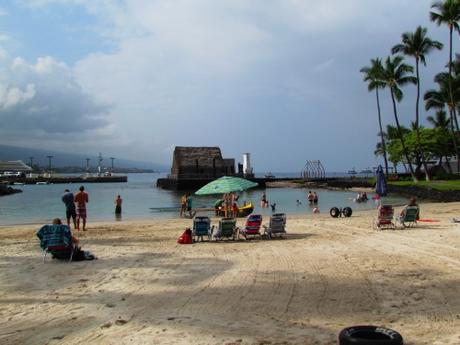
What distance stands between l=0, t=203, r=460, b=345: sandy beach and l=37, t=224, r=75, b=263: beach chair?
0.40 m

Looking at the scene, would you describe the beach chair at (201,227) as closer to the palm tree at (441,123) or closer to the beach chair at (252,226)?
the beach chair at (252,226)

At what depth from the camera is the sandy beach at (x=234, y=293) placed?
5.44 m

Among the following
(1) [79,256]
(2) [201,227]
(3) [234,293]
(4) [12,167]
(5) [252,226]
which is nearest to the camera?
(3) [234,293]

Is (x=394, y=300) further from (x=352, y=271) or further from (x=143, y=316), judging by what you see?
(x=143, y=316)

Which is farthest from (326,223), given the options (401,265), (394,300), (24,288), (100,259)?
(24,288)

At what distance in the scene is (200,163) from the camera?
7469cm

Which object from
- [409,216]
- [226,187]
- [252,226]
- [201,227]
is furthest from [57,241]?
[409,216]

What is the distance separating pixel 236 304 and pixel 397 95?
150ft

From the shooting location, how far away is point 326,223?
17328mm

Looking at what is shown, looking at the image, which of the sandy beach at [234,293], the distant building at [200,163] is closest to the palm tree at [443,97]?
the distant building at [200,163]

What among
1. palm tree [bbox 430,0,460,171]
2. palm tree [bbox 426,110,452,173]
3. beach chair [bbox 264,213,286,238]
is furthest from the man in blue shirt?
palm tree [bbox 426,110,452,173]

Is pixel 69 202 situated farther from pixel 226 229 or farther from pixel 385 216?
pixel 385 216

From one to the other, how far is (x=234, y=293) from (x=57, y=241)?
477 centimetres

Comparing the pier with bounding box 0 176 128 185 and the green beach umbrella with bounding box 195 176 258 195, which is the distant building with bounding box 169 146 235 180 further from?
the green beach umbrella with bounding box 195 176 258 195
